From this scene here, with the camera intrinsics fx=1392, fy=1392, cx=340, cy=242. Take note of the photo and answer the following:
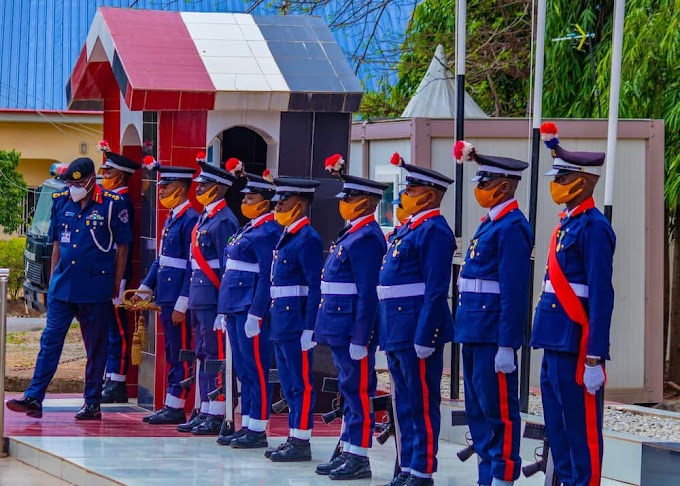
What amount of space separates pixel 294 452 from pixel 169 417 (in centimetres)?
208

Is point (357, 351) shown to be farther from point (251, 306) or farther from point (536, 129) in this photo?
point (536, 129)

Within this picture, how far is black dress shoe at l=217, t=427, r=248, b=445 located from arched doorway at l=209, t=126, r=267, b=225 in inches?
118

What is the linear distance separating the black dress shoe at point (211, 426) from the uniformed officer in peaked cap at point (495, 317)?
3128mm

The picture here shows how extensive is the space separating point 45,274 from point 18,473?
8614 millimetres

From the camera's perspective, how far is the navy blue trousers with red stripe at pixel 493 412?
7672 millimetres

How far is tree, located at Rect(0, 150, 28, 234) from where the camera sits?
29000 mm

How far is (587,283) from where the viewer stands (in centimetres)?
728

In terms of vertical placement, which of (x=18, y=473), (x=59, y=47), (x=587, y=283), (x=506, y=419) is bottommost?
(x=18, y=473)

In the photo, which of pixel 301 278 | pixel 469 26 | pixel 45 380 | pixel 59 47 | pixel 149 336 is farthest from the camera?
pixel 59 47

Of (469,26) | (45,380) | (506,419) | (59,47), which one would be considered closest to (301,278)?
(506,419)

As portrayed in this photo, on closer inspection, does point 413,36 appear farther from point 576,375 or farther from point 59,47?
point 59,47

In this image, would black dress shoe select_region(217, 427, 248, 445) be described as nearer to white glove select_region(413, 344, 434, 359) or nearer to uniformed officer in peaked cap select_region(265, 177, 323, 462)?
uniformed officer in peaked cap select_region(265, 177, 323, 462)

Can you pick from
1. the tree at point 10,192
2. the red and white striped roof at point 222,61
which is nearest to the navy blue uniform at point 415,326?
the red and white striped roof at point 222,61

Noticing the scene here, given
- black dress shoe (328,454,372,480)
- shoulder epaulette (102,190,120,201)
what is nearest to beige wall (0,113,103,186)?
shoulder epaulette (102,190,120,201)
